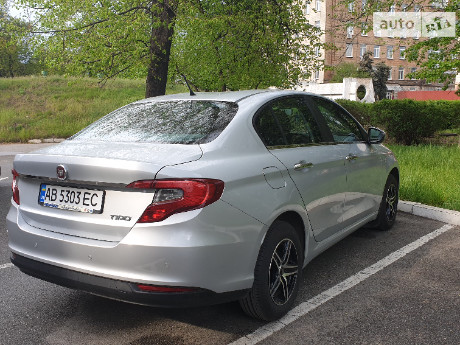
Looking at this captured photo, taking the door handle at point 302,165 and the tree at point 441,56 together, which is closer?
the door handle at point 302,165

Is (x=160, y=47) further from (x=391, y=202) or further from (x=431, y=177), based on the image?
(x=391, y=202)

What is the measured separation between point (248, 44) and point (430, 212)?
27.2ft

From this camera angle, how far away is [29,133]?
64.0ft

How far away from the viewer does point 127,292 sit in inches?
101

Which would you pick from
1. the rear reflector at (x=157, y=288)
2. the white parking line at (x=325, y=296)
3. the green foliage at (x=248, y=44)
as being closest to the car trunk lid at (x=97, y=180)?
the rear reflector at (x=157, y=288)

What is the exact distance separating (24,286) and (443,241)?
14.7 ft

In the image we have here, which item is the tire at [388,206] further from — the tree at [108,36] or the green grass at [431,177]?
the tree at [108,36]

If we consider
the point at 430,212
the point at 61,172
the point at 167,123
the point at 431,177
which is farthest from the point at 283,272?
the point at 431,177

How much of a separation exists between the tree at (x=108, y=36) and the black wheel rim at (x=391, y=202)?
6.94 m

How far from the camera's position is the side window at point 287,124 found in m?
3.32

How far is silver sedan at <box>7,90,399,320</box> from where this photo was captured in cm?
252

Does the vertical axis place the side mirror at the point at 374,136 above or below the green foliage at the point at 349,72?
below

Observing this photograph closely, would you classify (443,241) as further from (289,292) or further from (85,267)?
(85,267)

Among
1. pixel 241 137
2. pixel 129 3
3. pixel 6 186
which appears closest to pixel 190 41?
pixel 129 3
